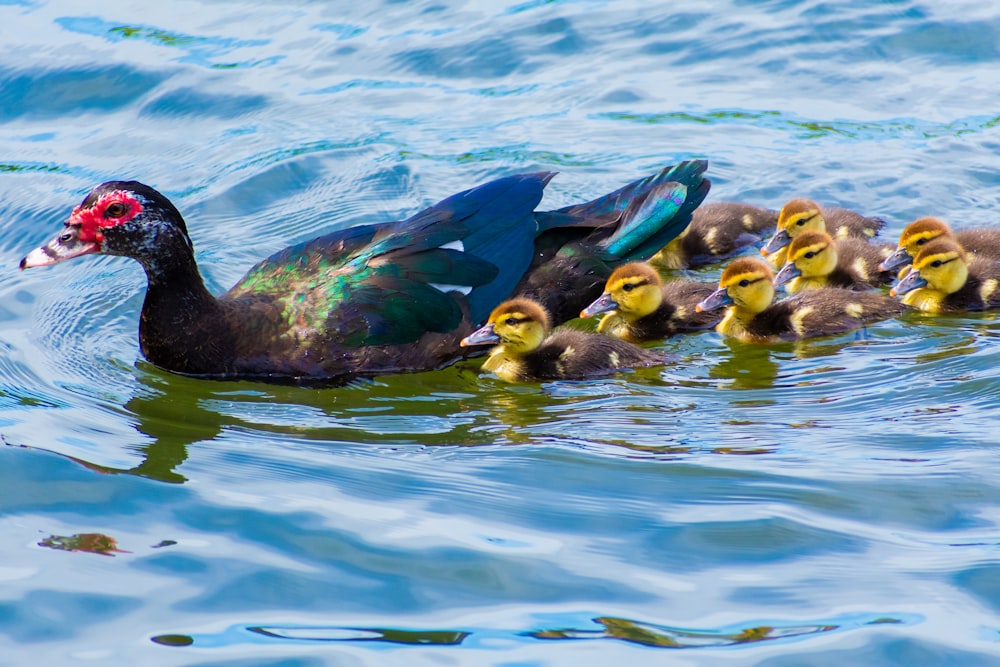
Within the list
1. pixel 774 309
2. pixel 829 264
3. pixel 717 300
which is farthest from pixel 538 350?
pixel 829 264

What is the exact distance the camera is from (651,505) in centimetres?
458

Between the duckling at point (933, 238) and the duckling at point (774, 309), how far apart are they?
0.39m

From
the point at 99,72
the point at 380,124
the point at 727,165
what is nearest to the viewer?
the point at 727,165

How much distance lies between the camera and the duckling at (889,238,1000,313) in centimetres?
653

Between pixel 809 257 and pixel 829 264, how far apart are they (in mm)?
155

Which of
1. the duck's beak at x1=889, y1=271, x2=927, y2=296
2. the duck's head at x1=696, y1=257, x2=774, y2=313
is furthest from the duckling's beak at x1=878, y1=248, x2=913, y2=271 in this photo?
the duck's head at x1=696, y1=257, x2=774, y2=313

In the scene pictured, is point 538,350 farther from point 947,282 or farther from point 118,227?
point 947,282

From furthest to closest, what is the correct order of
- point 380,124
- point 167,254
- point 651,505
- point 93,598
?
point 380,124 < point 167,254 < point 651,505 < point 93,598

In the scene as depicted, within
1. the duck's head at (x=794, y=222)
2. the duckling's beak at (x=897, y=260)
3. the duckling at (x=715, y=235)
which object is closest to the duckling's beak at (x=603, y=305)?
the duckling at (x=715, y=235)

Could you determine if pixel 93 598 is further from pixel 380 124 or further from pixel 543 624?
pixel 380 124

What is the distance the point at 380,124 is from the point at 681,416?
4.49 meters

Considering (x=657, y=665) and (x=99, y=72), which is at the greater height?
(x=99, y=72)

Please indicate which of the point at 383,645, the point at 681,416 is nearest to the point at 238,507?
the point at 383,645

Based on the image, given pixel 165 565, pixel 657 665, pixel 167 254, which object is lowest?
pixel 657 665
